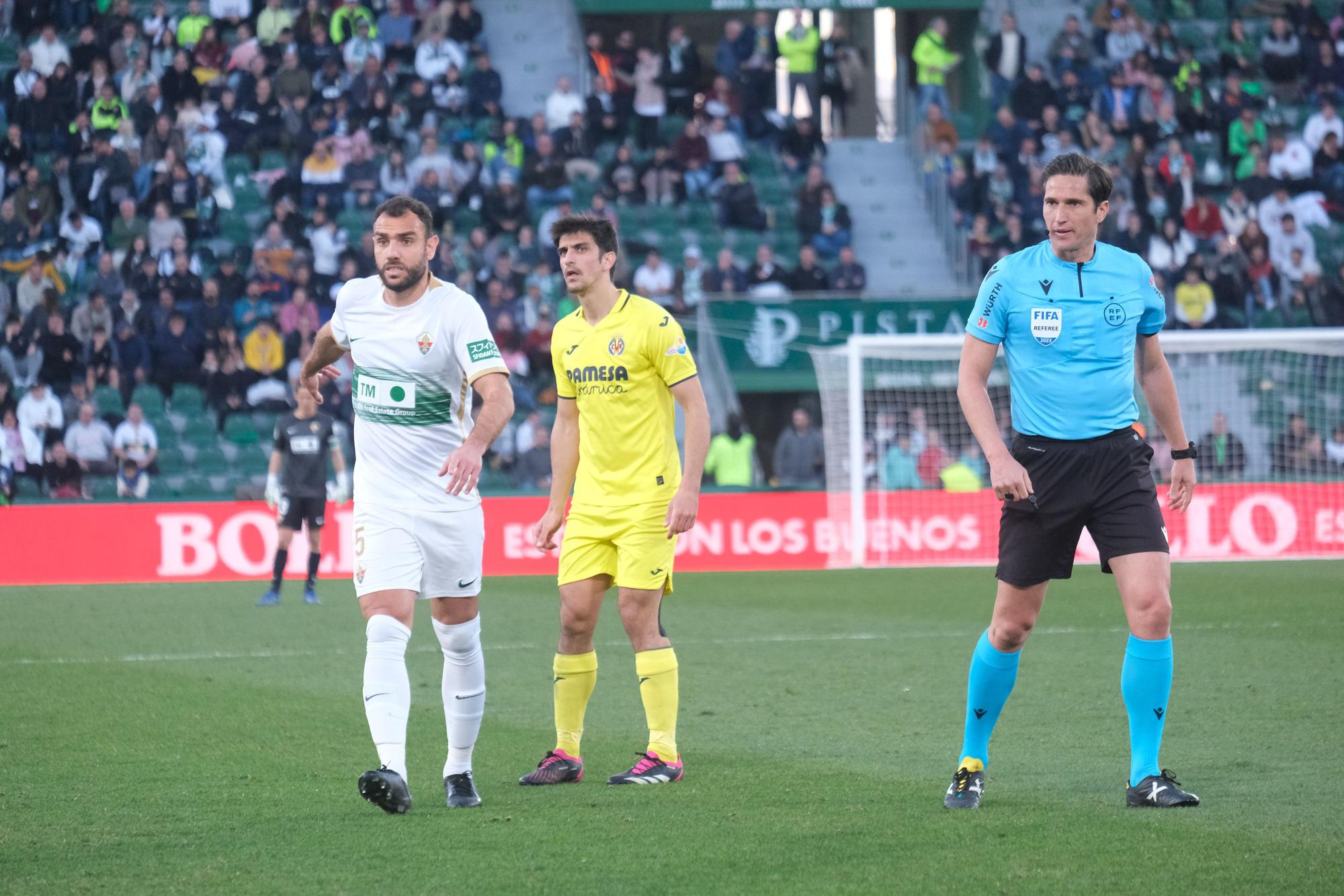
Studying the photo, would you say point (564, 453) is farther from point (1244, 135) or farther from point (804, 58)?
point (1244, 135)

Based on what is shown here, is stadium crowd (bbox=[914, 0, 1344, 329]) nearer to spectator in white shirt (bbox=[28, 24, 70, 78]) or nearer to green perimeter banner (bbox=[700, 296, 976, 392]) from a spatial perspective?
green perimeter banner (bbox=[700, 296, 976, 392])

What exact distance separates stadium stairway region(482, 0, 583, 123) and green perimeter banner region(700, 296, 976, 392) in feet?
21.2

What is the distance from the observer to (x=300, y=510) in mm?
14781

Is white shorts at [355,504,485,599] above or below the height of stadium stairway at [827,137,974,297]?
below

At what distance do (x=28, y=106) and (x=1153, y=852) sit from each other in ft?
66.2

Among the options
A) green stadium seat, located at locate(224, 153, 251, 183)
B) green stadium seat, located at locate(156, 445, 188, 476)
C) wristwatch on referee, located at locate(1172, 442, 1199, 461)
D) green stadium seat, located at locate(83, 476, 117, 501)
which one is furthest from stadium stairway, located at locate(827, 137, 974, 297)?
wristwatch on referee, located at locate(1172, 442, 1199, 461)

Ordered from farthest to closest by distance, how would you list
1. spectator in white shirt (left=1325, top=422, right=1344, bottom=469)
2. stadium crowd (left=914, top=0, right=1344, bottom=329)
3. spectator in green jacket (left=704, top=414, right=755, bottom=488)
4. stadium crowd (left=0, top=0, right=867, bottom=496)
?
stadium crowd (left=914, top=0, right=1344, bottom=329) < stadium crowd (left=0, top=0, right=867, bottom=496) < spectator in green jacket (left=704, top=414, right=755, bottom=488) < spectator in white shirt (left=1325, top=422, right=1344, bottom=469)

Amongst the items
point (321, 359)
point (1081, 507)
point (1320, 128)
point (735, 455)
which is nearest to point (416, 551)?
point (321, 359)

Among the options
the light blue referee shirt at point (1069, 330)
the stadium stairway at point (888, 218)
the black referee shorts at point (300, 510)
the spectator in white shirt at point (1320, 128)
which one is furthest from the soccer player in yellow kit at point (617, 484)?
the spectator in white shirt at point (1320, 128)

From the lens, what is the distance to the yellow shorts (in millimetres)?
6254

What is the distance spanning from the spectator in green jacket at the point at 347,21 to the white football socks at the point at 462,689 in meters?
18.1

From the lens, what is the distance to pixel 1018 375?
5.58 metres

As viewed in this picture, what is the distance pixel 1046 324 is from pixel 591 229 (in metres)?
1.74

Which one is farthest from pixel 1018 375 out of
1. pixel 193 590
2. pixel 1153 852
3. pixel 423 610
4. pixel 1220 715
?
pixel 193 590
